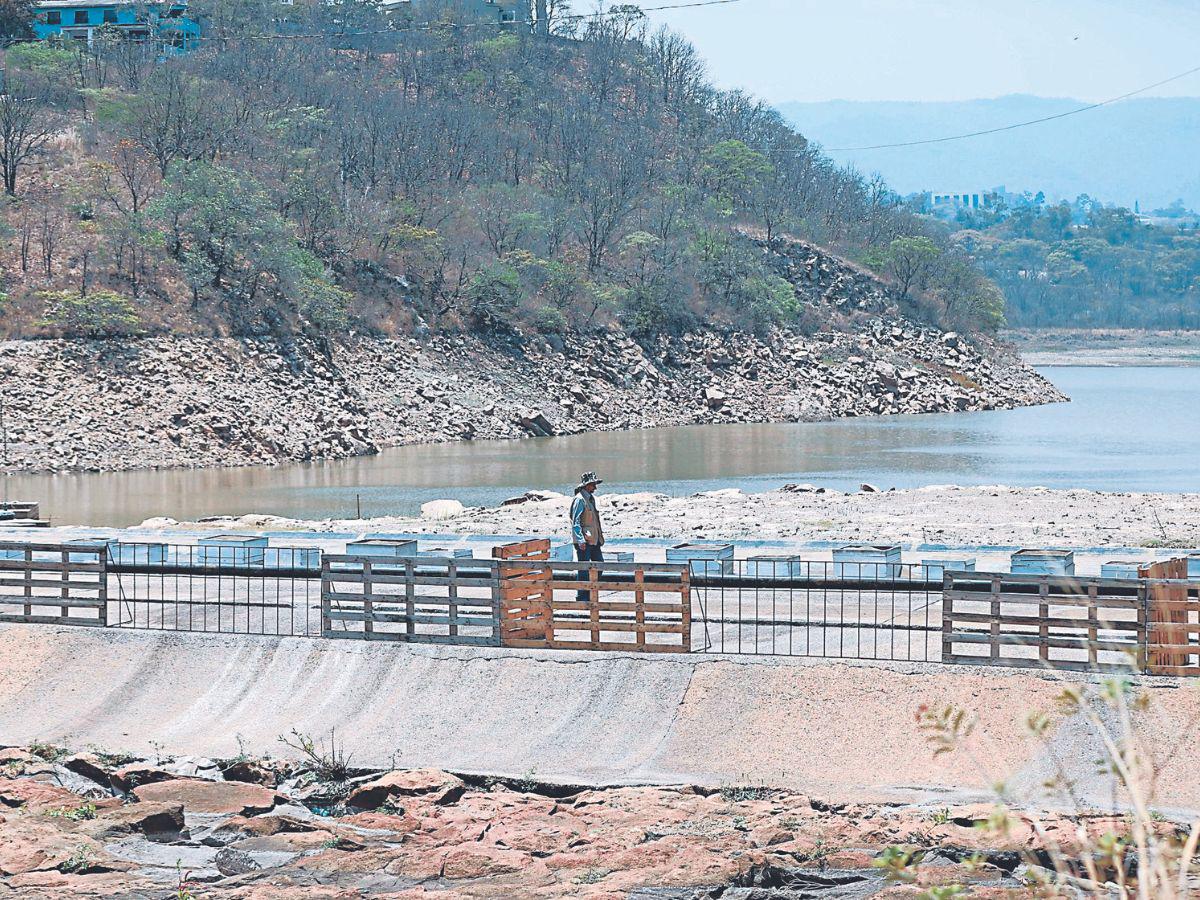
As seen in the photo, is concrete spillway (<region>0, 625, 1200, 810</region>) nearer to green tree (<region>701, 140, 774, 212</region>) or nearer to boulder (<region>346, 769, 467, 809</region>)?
boulder (<region>346, 769, 467, 809</region>)

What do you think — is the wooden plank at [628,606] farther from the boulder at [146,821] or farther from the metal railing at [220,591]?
the boulder at [146,821]

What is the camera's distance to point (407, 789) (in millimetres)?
15078

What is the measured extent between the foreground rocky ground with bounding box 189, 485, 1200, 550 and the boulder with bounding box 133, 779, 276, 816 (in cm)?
1444

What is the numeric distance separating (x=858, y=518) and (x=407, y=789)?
68.6 ft

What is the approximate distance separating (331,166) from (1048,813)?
80.2m

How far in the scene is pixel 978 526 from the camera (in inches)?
1293

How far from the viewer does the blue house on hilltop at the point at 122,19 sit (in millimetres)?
112688

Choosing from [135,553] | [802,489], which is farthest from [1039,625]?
[802,489]

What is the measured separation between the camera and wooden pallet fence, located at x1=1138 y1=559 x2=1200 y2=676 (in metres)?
15.9

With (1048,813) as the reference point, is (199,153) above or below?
above

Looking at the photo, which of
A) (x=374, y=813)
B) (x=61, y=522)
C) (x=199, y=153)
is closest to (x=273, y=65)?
(x=199, y=153)

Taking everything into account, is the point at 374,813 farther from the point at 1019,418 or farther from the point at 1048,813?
the point at 1019,418

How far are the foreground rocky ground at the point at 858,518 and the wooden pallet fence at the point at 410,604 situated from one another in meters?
10.2

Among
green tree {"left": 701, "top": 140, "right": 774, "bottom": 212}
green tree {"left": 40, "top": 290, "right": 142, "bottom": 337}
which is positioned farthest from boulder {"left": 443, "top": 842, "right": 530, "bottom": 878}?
green tree {"left": 701, "top": 140, "right": 774, "bottom": 212}
